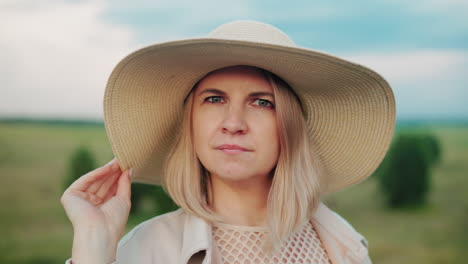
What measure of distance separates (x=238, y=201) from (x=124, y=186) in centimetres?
51

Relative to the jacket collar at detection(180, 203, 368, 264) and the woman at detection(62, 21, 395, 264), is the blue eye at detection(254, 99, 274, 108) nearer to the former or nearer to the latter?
the woman at detection(62, 21, 395, 264)

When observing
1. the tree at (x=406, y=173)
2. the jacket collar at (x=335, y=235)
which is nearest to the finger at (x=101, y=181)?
the jacket collar at (x=335, y=235)

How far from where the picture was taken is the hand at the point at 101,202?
1.71 m

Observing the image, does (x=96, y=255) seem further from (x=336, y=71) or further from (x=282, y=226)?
(x=336, y=71)

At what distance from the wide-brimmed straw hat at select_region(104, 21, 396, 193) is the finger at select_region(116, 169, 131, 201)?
0.06 metres

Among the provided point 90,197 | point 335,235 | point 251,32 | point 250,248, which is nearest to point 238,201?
point 250,248

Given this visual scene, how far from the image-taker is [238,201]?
6.93 ft

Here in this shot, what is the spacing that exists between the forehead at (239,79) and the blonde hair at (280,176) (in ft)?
0.13

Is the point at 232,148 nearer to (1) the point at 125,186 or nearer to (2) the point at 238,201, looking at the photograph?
(2) the point at 238,201

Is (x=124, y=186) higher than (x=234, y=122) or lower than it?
lower

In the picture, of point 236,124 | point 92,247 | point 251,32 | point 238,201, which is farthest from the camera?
point 238,201

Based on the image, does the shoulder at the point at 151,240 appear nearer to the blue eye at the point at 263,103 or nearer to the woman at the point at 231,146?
the woman at the point at 231,146

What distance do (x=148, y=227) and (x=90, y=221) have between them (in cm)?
33

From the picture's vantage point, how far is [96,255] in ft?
5.37
